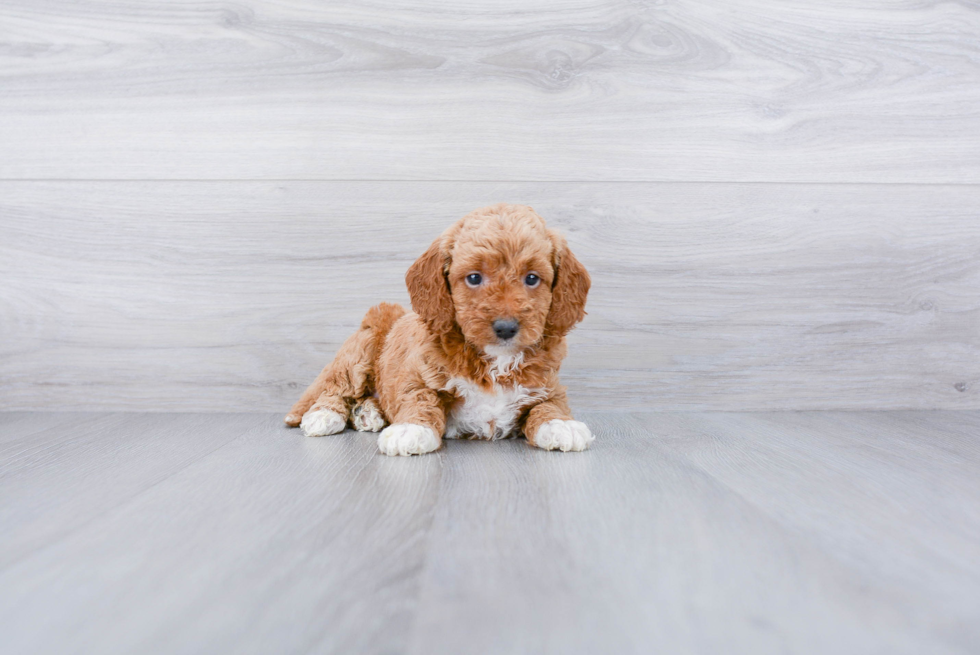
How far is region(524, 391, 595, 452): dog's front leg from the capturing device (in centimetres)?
124

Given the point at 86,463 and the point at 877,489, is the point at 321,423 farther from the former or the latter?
the point at 877,489

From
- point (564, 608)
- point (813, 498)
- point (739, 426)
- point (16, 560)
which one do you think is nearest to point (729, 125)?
point (739, 426)

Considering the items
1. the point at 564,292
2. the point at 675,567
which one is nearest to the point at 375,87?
the point at 564,292

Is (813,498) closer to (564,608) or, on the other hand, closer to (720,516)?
(720,516)

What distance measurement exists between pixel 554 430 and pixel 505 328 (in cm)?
26

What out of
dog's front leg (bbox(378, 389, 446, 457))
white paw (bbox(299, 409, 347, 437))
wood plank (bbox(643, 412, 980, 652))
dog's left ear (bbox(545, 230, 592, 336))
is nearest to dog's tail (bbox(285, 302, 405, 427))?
white paw (bbox(299, 409, 347, 437))

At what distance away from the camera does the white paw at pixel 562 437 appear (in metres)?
1.24

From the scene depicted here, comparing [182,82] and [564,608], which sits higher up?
[182,82]

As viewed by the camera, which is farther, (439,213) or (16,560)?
(439,213)

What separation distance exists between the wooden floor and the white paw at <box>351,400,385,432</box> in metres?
0.18

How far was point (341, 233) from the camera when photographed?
1.76 meters

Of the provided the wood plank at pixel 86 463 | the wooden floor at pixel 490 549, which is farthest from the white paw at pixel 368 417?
the wood plank at pixel 86 463

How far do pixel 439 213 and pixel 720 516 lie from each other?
3.99ft

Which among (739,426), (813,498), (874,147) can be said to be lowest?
(739,426)
